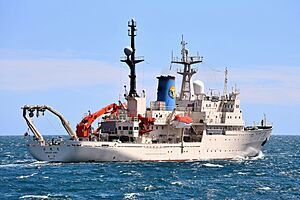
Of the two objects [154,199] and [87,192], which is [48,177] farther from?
[154,199]

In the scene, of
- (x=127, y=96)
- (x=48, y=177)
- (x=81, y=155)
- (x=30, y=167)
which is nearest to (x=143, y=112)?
(x=127, y=96)

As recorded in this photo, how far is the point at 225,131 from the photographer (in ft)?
208

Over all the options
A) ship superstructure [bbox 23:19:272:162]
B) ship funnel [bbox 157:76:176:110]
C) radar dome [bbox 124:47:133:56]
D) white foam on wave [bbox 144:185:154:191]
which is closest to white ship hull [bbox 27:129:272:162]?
ship superstructure [bbox 23:19:272:162]

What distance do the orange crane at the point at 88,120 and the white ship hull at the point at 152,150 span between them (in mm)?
4163

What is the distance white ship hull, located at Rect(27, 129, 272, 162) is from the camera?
54.0 m

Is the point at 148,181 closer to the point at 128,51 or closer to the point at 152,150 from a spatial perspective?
the point at 152,150

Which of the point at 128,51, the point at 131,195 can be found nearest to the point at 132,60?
the point at 128,51

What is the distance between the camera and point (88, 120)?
58.9 m

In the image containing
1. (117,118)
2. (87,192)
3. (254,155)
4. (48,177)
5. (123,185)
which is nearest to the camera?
(87,192)

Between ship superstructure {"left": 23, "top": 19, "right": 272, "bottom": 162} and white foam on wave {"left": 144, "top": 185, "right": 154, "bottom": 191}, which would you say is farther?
ship superstructure {"left": 23, "top": 19, "right": 272, "bottom": 162}

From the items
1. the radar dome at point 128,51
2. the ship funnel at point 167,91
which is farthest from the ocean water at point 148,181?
the radar dome at point 128,51

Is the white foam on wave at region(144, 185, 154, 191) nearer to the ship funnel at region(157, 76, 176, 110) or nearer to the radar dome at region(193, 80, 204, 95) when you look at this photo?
the ship funnel at region(157, 76, 176, 110)

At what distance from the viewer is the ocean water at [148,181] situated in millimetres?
37844

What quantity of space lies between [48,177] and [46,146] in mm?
9099
